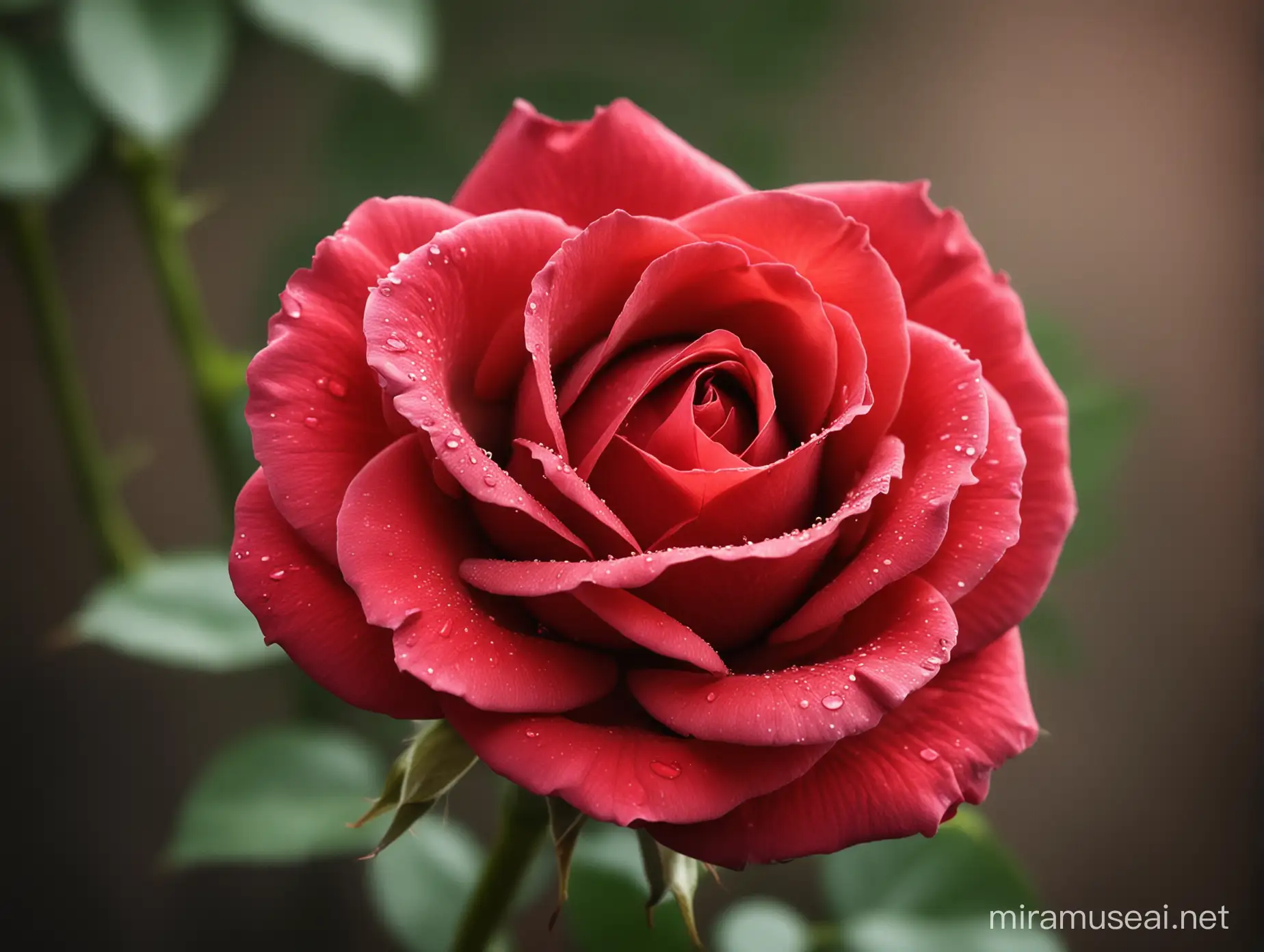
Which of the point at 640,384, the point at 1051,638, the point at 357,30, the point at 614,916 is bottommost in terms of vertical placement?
the point at 1051,638

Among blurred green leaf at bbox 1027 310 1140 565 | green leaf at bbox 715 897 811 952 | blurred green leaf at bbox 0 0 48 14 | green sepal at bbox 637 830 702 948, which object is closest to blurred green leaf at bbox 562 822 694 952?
green leaf at bbox 715 897 811 952

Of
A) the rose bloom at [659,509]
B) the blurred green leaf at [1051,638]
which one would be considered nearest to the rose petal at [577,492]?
the rose bloom at [659,509]

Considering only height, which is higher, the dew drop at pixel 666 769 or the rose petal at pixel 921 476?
the rose petal at pixel 921 476

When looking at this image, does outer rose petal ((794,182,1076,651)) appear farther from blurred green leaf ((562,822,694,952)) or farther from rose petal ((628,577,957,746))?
blurred green leaf ((562,822,694,952))

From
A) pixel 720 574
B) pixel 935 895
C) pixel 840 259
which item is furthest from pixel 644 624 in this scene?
pixel 935 895

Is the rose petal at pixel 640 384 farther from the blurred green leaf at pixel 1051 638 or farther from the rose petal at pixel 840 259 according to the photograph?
the blurred green leaf at pixel 1051 638

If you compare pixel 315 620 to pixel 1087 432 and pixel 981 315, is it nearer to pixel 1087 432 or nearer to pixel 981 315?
pixel 981 315

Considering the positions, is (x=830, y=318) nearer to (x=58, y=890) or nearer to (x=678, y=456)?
(x=678, y=456)
